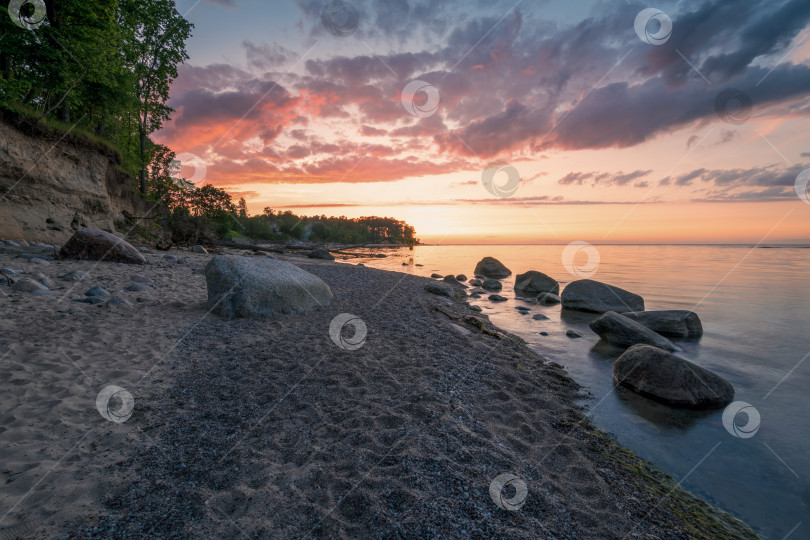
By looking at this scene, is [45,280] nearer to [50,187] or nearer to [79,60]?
[50,187]

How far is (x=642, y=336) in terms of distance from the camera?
8.59 m

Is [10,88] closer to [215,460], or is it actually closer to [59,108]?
[59,108]

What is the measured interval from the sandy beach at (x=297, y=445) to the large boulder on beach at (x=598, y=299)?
7.66m

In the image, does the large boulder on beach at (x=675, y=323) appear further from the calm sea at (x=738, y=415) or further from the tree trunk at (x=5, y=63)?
the tree trunk at (x=5, y=63)

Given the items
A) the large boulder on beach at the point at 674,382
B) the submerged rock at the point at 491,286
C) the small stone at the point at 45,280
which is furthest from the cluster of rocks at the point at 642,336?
the small stone at the point at 45,280

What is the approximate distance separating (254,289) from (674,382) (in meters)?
9.24

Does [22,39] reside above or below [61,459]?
above

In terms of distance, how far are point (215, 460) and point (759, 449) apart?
23.9 feet

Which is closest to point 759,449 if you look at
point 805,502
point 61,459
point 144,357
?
point 805,502

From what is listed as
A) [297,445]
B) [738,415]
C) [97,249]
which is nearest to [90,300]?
[97,249]

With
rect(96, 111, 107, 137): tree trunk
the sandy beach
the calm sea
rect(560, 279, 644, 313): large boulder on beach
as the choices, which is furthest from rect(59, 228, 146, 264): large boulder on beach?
rect(560, 279, 644, 313): large boulder on beach

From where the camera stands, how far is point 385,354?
6387 mm

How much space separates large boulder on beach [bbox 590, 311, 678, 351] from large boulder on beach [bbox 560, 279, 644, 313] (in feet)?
13.1

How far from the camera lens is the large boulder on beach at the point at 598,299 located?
1269cm
